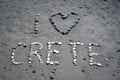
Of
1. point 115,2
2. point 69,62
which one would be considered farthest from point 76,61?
point 115,2

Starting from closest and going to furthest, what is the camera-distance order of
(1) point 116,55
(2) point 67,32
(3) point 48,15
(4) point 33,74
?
(4) point 33,74 → (1) point 116,55 → (2) point 67,32 → (3) point 48,15

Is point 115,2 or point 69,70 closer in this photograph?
point 69,70

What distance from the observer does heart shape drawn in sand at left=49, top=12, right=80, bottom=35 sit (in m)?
2.54

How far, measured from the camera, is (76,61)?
2299mm

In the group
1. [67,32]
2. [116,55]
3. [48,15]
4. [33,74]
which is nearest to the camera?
[33,74]

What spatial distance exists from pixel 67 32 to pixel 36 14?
48cm

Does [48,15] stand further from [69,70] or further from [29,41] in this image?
[69,70]

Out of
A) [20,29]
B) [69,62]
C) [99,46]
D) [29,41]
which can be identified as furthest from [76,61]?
[20,29]

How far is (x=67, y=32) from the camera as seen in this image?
8.25 ft

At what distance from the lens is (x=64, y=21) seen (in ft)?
8.60

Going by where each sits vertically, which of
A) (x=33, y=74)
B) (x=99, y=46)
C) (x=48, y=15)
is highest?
(x=48, y=15)

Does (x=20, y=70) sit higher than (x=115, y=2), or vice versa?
(x=115, y=2)

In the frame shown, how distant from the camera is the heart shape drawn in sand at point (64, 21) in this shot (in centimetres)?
254

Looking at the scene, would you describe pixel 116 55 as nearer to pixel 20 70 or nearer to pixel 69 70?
pixel 69 70
